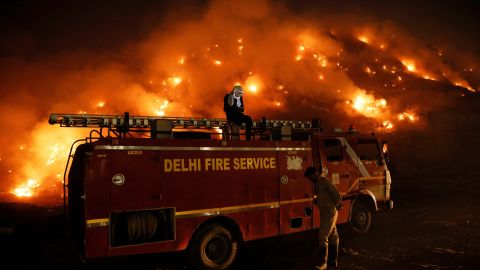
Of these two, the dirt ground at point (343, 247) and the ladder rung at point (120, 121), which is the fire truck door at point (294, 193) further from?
the ladder rung at point (120, 121)

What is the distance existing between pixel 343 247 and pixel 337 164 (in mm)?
1896

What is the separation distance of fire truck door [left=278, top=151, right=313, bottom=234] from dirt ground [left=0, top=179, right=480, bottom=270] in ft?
1.62

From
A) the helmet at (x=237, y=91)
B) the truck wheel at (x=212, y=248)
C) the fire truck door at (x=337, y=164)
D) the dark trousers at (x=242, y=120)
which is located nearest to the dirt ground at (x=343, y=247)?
the truck wheel at (x=212, y=248)

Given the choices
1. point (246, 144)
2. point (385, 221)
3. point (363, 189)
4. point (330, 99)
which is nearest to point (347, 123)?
point (330, 99)

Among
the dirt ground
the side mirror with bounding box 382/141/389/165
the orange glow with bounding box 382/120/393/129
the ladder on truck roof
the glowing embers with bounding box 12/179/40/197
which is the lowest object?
the dirt ground

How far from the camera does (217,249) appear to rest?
20.8 feet

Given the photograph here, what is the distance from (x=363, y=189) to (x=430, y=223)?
130 inches

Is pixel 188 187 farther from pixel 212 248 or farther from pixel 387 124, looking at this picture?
pixel 387 124

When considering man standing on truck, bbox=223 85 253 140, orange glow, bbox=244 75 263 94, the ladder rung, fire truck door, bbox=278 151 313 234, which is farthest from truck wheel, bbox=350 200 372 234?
orange glow, bbox=244 75 263 94

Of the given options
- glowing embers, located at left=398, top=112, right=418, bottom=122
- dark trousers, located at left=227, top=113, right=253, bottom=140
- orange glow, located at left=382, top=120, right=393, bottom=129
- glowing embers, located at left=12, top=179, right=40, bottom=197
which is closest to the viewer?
dark trousers, located at left=227, top=113, right=253, bottom=140

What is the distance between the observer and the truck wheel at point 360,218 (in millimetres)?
8766

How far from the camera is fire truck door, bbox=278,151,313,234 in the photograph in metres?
7.20

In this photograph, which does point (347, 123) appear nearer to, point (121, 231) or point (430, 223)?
point (430, 223)

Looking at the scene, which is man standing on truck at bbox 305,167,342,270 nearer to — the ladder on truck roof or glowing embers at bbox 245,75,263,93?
the ladder on truck roof
